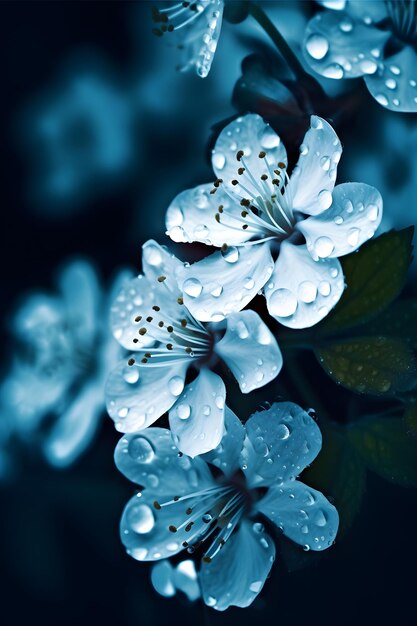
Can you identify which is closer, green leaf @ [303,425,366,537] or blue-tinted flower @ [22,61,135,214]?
green leaf @ [303,425,366,537]

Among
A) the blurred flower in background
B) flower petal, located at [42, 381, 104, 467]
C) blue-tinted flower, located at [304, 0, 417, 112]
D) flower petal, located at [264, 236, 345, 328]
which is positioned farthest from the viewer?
the blurred flower in background

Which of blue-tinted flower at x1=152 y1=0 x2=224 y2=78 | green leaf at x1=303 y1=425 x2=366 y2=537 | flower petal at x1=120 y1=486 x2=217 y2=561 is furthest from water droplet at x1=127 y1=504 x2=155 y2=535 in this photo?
blue-tinted flower at x1=152 y1=0 x2=224 y2=78

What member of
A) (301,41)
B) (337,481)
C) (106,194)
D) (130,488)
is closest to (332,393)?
(337,481)

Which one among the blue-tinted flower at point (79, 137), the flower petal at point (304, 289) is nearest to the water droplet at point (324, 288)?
the flower petal at point (304, 289)

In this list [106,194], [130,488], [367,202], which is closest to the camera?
[367,202]

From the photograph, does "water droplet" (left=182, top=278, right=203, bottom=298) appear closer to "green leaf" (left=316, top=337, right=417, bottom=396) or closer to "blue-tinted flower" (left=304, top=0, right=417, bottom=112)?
"green leaf" (left=316, top=337, right=417, bottom=396)

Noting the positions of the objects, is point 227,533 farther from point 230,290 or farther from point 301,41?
point 301,41

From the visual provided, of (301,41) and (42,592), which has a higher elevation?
(301,41)

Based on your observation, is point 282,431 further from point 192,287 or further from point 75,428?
point 75,428
